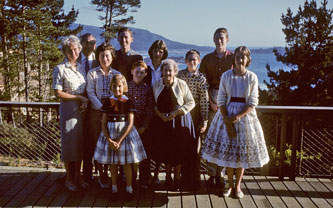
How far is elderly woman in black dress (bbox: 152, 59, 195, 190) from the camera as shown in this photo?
328 cm

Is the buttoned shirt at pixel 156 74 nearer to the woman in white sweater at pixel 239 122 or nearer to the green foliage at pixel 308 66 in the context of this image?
the woman in white sweater at pixel 239 122

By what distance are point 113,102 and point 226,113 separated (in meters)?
1.16

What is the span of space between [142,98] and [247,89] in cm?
109

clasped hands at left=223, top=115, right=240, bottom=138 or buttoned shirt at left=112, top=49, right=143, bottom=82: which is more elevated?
buttoned shirt at left=112, top=49, right=143, bottom=82

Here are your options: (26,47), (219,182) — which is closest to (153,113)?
(219,182)

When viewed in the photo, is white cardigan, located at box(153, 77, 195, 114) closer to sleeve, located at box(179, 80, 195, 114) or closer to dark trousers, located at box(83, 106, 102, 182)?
sleeve, located at box(179, 80, 195, 114)

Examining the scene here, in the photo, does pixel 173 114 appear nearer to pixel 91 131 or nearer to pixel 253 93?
pixel 253 93

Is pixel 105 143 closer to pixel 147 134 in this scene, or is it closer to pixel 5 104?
pixel 147 134

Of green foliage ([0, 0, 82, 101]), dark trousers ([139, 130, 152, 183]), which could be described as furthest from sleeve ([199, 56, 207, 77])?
green foliage ([0, 0, 82, 101])

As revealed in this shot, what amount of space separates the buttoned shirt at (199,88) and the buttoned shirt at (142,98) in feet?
1.41

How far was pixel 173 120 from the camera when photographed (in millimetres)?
3309

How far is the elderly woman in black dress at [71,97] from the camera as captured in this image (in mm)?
3258

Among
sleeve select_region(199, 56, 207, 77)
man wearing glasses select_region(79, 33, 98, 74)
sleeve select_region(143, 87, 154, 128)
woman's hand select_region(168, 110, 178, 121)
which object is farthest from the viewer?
sleeve select_region(199, 56, 207, 77)

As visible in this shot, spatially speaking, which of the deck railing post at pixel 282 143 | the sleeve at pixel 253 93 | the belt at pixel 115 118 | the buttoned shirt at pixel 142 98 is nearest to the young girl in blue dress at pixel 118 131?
the belt at pixel 115 118
